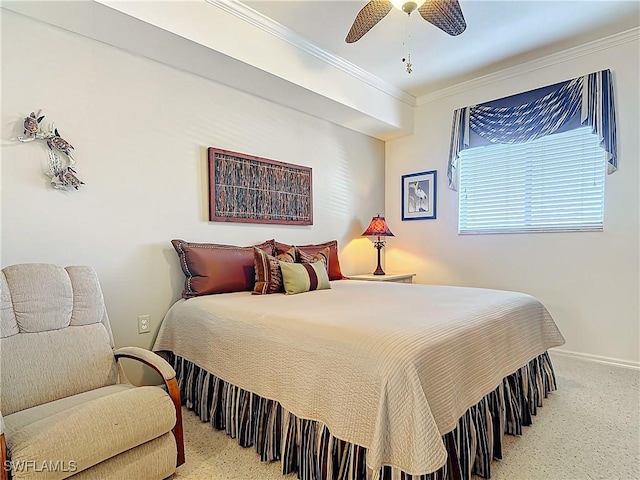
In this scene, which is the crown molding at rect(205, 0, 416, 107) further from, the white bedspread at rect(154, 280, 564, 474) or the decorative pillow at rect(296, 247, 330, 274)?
the white bedspread at rect(154, 280, 564, 474)

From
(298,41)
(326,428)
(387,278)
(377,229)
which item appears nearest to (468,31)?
(298,41)

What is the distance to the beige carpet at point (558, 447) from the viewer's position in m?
1.64

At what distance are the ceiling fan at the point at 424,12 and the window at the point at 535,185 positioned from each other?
1.79m

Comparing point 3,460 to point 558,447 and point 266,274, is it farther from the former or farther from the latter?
point 558,447

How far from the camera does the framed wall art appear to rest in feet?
9.36

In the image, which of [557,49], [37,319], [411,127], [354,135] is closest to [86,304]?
[37,319]

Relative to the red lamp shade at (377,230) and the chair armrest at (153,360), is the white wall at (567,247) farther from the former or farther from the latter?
the chair armrest at (153,360)

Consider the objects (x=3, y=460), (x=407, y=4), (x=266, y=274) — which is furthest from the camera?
(x=266, y=274)

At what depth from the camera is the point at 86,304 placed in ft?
6.05

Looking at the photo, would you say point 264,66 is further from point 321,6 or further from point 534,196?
point 534,196

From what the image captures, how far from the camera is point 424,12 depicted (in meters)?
2.05

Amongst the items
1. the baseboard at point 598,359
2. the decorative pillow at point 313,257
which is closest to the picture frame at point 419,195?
the decorative pillow at point 313,257

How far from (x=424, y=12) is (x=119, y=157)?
6.93ft

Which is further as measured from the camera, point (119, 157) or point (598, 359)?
point (598, 359)
